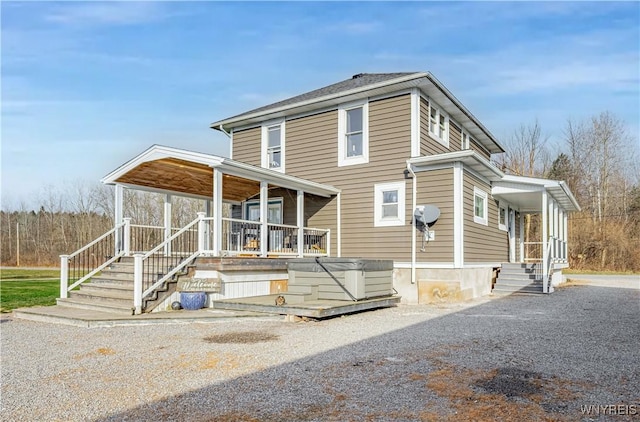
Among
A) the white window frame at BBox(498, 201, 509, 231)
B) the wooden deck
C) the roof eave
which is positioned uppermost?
the roof eave

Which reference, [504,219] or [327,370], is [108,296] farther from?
[504,219]

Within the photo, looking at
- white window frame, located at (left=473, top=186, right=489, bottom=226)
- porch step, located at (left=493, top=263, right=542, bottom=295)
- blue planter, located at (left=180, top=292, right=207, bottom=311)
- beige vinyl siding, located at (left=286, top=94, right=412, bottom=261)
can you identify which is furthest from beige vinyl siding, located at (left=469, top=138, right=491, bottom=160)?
blue planter, located at (left=180, top=292, right=207, bottom=311)

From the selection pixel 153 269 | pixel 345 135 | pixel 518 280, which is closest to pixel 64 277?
pixel 153 269

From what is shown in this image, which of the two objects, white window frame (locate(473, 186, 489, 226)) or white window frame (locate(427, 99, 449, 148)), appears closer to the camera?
white window frame (locate(473, 186, 489, 226))

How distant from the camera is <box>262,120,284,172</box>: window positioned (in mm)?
15016

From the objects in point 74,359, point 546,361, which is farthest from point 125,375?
point 546,361

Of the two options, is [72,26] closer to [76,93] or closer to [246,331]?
[76,93]

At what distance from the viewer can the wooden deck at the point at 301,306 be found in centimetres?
859

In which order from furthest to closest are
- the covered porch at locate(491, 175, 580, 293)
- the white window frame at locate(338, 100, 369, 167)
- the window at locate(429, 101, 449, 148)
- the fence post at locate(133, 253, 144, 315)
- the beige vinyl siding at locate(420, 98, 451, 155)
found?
the covered porch at locate(491, 175, 580, 293)
the window at locate(429, 101, 449, 148)
the white window frame at locate(338, 100, 369, 167)
the beige vinyl siding at locate(420, 98, 451, 155)
the fence post at locate(133, 253, 144, 315)

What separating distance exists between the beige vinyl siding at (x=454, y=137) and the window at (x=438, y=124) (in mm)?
348

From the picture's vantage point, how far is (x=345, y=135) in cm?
1373

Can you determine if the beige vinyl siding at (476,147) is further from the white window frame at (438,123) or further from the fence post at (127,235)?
the fence post at (127,235)

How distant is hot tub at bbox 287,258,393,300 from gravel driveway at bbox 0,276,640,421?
3.57 ft

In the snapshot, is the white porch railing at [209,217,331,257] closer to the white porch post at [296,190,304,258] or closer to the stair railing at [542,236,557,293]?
the white porch post at [296,190,304,258]
